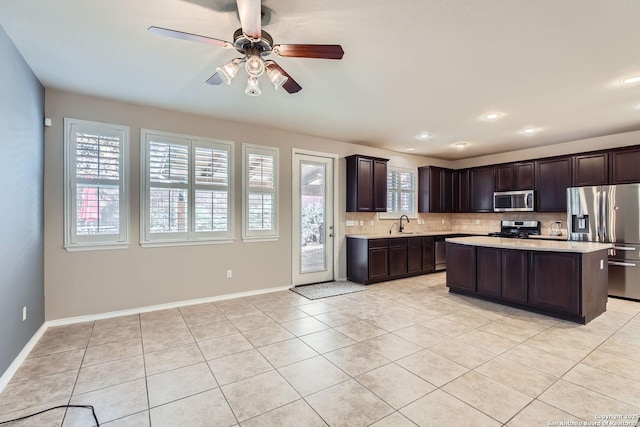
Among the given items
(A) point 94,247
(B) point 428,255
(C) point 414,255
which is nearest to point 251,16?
(A) point 94,247

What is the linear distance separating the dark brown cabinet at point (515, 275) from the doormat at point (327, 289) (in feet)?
6.97

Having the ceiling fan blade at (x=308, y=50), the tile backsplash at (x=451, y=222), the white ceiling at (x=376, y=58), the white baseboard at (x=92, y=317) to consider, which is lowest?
the white baseboard at (x=92, y=317)

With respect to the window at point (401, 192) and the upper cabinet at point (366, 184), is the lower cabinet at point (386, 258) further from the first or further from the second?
the window at point (401, 192)

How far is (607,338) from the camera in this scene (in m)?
3.14

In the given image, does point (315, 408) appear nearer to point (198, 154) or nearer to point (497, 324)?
point (497, 324)

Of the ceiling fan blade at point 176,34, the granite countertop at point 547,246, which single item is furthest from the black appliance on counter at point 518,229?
the ceiling fan blade at point 176,34

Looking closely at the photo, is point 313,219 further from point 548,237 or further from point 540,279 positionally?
point 548,237

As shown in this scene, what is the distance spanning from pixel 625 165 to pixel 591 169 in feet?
1.39

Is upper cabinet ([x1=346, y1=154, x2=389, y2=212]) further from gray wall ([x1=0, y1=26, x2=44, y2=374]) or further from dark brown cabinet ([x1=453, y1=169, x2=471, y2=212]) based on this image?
gray wall ([x1=0, y1=26, x2=44, y2=374])

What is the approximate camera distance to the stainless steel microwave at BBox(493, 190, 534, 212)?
598 cm

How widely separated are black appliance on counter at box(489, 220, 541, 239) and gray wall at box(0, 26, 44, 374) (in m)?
7.42

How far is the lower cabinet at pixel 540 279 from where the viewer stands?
11.6ft

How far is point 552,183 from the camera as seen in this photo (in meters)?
5.68

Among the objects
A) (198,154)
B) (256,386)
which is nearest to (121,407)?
(256,386)
